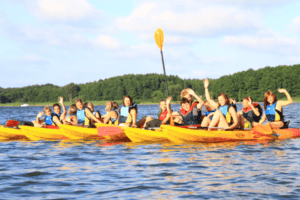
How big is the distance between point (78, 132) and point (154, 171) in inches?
→ 214

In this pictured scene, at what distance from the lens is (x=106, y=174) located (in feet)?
23.2

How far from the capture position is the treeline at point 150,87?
83.8 metres

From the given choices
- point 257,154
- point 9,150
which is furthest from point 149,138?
point 9,150

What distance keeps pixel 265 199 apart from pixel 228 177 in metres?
1.26

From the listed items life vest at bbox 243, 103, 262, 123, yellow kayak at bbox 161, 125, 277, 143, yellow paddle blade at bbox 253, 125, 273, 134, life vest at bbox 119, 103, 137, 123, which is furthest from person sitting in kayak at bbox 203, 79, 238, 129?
life vest at bbox 119, 103, 137, 123

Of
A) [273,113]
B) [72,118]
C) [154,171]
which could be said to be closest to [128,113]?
[72,118]

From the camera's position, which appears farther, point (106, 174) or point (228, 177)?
point (106, 174)

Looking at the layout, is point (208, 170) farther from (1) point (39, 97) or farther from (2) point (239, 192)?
(1) point (39, 97)

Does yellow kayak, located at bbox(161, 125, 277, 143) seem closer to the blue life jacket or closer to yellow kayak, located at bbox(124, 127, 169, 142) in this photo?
yellow kayak, located at bbox(124, 127, 169, 142)

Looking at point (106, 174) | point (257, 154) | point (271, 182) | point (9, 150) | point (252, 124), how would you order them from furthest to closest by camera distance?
point (252, 124), point (9, 150), point (257, 154), point (106, 174), point (271, 182)

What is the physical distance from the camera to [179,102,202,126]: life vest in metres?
10.5

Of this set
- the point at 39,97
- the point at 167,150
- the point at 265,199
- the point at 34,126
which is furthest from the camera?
the point at 39,97

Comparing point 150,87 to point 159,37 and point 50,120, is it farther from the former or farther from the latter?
point 50,120

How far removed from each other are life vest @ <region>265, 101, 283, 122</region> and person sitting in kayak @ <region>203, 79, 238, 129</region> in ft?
5.30
